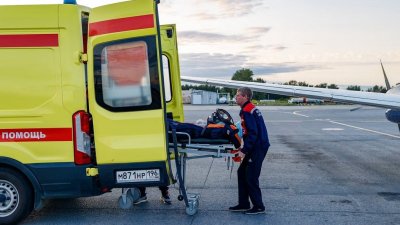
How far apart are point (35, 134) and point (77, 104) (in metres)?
0.67

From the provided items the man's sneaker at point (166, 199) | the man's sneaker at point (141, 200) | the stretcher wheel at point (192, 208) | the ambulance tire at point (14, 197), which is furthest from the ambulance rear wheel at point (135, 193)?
the ambulance tire at point (14, 197)

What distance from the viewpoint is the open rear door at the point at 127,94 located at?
6.03 m

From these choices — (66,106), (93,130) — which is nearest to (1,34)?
(66,106)

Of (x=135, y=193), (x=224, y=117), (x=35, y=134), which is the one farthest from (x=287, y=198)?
(x=35, y=134)

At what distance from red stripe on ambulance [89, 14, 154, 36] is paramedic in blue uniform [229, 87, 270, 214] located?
1.80 m

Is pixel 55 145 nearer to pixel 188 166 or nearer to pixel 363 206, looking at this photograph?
pixel 363 206

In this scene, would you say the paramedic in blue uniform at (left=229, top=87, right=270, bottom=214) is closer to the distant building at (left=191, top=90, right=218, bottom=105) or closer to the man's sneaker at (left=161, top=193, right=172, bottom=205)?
the man's sneaker at (left=161, top=193, right=172, bottom=205)

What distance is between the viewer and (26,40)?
6.25 meters

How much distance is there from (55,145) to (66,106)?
0.53 meters

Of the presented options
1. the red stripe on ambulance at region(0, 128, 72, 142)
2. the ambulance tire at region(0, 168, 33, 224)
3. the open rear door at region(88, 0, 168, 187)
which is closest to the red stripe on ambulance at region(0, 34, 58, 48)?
the open rear door at region(88, 0, 168, 187)

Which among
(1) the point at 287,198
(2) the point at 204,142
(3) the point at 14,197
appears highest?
(2) the point at 204,142

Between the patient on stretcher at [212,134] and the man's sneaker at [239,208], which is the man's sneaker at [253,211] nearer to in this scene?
the man's sneaker at [239,208]

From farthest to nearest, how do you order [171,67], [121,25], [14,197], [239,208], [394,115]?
[394,115]
[171,67]
[239,208]
[14,197]
[121,25]

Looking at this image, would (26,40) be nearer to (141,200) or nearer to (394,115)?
(141,200)
